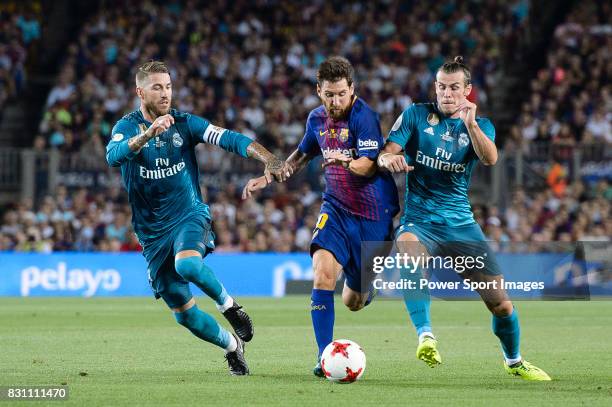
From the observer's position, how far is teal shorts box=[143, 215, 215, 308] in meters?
9.34

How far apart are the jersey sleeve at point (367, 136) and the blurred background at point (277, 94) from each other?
467 inches

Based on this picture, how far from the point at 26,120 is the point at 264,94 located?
576 centimetres

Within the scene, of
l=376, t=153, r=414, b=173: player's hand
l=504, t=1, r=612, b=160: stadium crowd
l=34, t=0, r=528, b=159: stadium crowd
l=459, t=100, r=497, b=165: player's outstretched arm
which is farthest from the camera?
l=34, t=0, r=528, b=159: stadium crowd

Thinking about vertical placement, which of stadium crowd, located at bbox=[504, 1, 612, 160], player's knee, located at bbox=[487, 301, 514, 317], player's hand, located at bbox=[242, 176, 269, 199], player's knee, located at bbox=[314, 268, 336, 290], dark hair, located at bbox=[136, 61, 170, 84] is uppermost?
stadium crowd, located at bbox=[504, 1, 612, 160]

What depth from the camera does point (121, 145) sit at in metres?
9.03

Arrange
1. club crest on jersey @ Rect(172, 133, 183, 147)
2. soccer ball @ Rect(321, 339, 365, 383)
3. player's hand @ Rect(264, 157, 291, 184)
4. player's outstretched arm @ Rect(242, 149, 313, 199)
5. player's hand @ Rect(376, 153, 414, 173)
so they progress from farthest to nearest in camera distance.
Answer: club crest on jersey @ Rect(172, 133, 183, 147), player's outstretched arm @ Rect(242, 149, 313, 199), player's hand @ Rect(264, 157, 291, 184), player's hand @ Rect(376, 153, 414, 173), soccer ball @ Rect(321, 339, 365, 383)

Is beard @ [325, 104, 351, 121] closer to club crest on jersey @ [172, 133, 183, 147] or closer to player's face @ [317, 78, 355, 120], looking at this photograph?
player's face @ [317, 78, 355, 120]

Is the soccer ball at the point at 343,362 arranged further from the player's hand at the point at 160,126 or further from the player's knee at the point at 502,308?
the player's hand at the point at 160,126

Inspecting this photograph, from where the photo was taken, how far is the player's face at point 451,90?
916 centimetres

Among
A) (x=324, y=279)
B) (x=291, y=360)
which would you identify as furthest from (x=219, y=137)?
(x=291, y=360)

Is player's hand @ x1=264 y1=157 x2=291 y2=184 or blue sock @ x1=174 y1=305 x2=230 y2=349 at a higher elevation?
player's hand @ x1=264 y1=157 x2=291 y2=184

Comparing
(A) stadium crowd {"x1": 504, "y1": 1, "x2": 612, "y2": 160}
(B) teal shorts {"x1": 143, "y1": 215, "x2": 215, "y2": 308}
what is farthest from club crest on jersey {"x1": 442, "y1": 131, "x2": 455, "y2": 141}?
(A) stadium crowd {"x1": 504, "y1": 1, "x2": 612, "y2": 160}

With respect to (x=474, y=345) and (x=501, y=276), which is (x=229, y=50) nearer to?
(x=474, y=345)

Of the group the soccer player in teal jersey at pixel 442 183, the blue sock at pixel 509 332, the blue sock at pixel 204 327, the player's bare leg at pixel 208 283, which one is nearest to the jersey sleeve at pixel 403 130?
the soccer player in teal jersey at pixel 442 183
